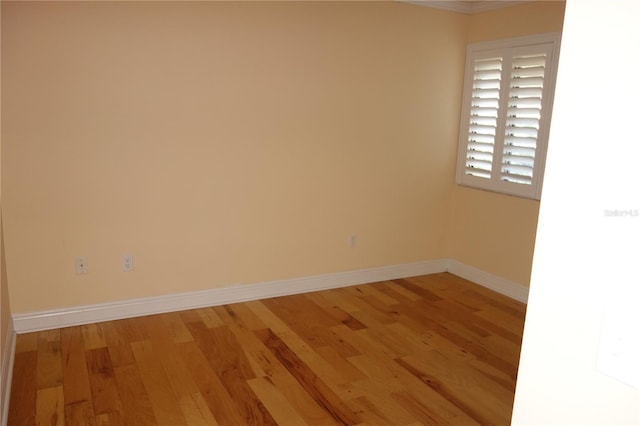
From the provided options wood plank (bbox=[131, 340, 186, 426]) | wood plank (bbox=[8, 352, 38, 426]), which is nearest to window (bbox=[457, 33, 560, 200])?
wood plank (bbox=[131, 340, 186, 426])

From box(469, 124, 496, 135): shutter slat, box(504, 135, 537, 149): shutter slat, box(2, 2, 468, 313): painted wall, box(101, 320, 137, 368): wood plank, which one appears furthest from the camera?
box(469, 124, 496, 135): shutter slat

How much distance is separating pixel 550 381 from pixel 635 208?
12.9 inches

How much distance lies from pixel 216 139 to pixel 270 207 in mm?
688

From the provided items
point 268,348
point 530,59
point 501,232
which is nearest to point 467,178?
point 501,232

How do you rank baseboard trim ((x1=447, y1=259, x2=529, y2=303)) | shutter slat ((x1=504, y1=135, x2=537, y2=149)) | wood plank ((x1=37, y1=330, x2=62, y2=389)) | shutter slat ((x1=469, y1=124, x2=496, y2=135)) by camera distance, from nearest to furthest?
wood plank ((x1=37, y1=330, x2=62, y2=389)), shutter slat ((x1=504, y1=135, x2=537, y2=149)), baseboard trim ((x1=447, y1=259, x2=529, y2=303)), shutter slat ((x1=469, y1=124, x2=496, y2=135))

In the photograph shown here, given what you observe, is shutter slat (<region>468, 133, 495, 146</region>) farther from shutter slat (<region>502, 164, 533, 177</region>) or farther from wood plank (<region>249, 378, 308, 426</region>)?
wood plank (<region>249, 378, 308, 426</region>)

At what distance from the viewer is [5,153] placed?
2939mm

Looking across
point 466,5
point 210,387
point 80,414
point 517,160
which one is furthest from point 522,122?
point 80,414

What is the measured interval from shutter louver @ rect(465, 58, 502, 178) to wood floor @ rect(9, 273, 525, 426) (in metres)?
1.29

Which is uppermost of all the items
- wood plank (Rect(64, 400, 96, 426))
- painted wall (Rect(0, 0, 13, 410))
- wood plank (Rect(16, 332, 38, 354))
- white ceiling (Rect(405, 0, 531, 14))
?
white ceiling (Rect(405, 0, 531, 14))

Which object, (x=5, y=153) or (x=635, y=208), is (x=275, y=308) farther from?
(x=635, y=208)

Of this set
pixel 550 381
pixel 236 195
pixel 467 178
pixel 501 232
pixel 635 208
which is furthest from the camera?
pixel 467 178

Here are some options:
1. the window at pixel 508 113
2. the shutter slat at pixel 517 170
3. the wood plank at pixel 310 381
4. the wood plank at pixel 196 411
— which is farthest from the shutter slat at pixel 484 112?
the wood plank at pixel 196 411

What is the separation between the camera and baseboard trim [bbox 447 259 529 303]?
4.05m
